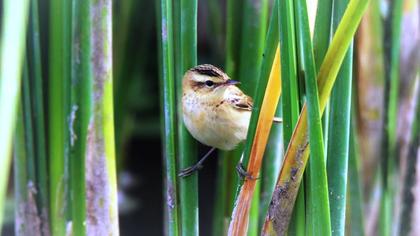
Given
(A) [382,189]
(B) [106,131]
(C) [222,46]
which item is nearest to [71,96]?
(B) [106,131]

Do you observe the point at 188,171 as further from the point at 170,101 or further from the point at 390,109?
the point at 390,109

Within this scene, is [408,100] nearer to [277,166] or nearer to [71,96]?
[277,166]

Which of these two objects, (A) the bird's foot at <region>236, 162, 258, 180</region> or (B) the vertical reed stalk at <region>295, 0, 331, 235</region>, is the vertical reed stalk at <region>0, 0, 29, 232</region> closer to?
(B) the vertical reed stalk at <region>295, 0, 331, 235</region>

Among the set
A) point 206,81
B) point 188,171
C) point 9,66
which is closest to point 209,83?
point 206,81

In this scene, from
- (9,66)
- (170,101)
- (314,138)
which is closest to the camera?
(9,66)

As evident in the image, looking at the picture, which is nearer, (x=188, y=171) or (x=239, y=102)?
(x=188, y=171)

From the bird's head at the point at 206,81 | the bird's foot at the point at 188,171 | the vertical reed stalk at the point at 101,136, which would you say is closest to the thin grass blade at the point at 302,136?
the bird's foot at the point at 188,171

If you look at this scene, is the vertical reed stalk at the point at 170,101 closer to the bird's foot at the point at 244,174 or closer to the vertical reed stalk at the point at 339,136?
the bird's foot at the point at 244,174
